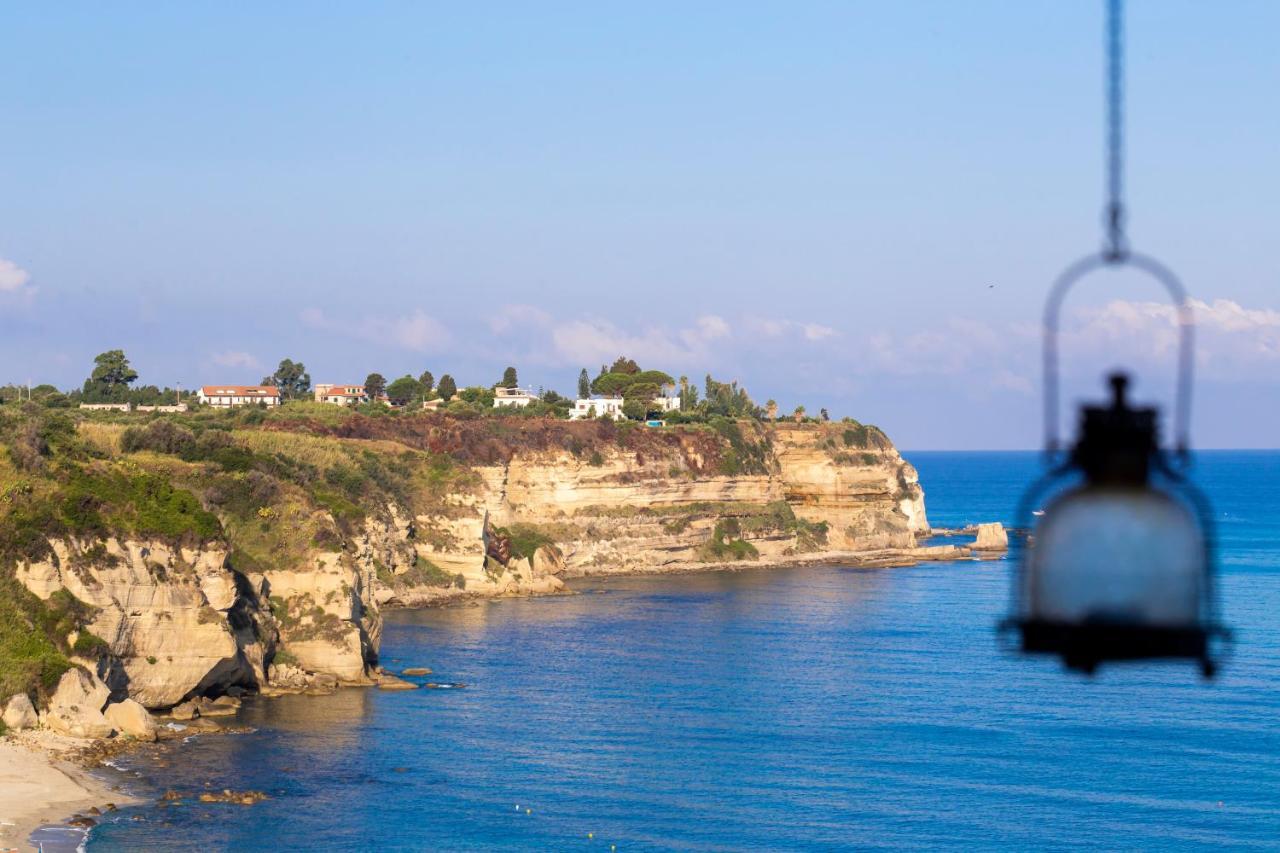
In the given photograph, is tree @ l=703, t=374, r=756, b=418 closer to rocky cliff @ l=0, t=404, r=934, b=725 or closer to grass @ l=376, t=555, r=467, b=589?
rocky cliff @ l=0, t=404, r=934, b=725

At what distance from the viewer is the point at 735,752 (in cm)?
5788

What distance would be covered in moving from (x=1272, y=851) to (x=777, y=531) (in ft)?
312

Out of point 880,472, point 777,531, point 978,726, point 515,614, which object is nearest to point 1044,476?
point 978,726

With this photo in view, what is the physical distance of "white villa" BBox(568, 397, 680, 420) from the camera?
508 feet

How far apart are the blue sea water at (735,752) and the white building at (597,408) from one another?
210ft

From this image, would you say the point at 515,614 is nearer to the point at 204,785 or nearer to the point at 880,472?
the point at 204,785

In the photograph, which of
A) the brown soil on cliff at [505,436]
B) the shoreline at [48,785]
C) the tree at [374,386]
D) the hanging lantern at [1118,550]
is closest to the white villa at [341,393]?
the tree at [374,386]

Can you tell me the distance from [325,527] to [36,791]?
27976 mm

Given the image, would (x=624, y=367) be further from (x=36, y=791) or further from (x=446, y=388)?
(x=36, y=791)

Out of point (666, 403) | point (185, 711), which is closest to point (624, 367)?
point (666, 403)

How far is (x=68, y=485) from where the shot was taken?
59.2 metres

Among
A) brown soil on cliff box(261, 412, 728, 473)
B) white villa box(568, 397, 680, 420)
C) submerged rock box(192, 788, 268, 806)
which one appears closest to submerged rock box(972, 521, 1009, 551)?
brown soil on cliff box(261, 412, 728, 473)

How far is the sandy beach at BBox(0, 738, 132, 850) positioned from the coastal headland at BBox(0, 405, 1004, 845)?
47 centimetres

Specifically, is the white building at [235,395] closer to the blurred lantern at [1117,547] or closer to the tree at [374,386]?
the tree at [374,386]
